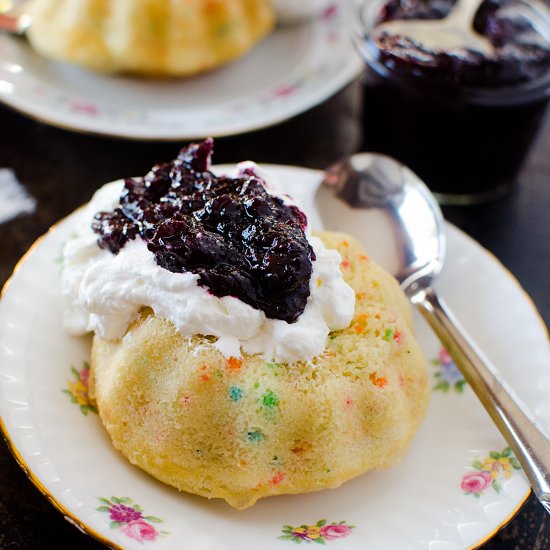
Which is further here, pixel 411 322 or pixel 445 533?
pixel 411 322

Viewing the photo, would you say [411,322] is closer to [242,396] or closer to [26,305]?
[242,396]

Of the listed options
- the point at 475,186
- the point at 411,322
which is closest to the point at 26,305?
the point at 411,322

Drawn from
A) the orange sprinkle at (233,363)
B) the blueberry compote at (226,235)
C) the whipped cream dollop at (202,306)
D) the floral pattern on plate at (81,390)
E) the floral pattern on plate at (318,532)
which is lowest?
the floral pattern on plate at (318,532)

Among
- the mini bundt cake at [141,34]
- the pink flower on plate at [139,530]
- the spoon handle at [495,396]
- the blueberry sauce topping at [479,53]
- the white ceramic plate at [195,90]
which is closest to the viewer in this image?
the pink flower on plate at [139,530]

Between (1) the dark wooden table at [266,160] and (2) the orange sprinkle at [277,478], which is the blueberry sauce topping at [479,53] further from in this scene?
(2) the orange sprinkle at [277,478]

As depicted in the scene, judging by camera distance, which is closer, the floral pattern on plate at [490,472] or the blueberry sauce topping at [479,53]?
the floral pattern on plate at [490,472]

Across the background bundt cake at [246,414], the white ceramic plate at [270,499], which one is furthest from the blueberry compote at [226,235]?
the white ceramic plate at [270,499]

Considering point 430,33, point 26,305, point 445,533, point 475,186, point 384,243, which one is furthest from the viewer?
point 475,186
